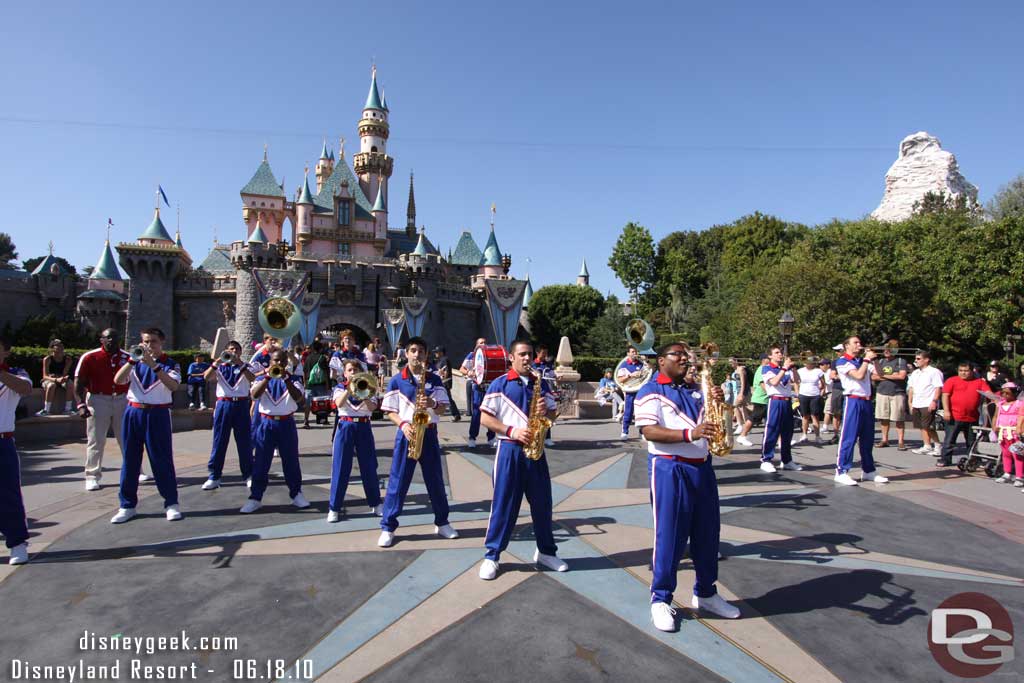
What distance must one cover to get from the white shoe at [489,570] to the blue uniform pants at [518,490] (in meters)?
0.11

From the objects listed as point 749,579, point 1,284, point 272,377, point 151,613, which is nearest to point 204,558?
point 151,613

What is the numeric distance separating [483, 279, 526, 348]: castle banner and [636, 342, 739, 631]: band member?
28.2 m

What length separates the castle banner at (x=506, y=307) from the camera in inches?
1275

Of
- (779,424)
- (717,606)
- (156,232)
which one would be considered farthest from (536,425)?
(156,232)

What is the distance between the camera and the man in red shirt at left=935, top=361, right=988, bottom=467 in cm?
925

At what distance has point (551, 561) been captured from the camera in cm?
466

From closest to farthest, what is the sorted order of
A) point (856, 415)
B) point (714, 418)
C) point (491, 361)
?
point (714, 418)
point (856, 415)
point (491, 361)

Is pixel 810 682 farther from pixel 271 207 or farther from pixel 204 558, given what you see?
pixel 271 207

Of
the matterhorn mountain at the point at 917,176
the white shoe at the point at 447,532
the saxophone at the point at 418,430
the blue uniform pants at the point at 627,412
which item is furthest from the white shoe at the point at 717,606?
the matterhorn mountain at the point at 917,176

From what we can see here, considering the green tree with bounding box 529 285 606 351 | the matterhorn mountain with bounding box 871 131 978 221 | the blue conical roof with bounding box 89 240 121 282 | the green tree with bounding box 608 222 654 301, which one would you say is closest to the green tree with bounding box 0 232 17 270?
the blue conical roof with bounding box 89 240 121 282

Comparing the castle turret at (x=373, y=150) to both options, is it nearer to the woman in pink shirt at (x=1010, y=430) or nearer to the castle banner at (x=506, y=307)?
the castle banner at (x=506, y=307)

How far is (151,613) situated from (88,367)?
15.2 feet

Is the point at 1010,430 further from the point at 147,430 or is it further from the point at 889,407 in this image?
the point at 147,430

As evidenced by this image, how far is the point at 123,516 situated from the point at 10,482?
51.4 inches
